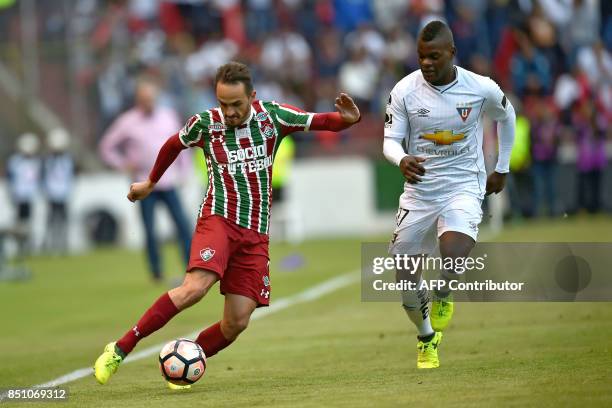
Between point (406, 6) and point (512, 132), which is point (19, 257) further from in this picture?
point (512, 132)

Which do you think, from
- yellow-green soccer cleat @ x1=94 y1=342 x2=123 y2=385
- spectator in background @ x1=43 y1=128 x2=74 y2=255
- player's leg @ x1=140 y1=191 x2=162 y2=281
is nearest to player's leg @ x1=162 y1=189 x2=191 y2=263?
player's leg @ x1=140 y1=191 x2=162 y2=281

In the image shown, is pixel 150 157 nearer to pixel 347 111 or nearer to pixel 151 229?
pixel 151 229

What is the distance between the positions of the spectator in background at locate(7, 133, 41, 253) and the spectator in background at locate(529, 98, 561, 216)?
1016cm

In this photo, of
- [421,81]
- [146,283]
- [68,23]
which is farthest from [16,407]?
[68,23]

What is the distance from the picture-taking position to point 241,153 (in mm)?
8570

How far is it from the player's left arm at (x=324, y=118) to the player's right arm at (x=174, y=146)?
572 millimetres

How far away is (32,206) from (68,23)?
3.87 metres

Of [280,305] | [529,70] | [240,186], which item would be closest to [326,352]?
[240,186]

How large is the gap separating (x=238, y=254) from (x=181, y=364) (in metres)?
0.90

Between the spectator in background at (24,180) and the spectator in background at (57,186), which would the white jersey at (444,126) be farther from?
the spectator in background at (24,180)

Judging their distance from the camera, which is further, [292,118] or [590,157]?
[590,157]

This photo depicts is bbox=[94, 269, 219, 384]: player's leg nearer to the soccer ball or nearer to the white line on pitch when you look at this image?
the soccer ball

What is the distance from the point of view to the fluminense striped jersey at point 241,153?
28.1ft

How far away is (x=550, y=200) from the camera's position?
84.3ft
